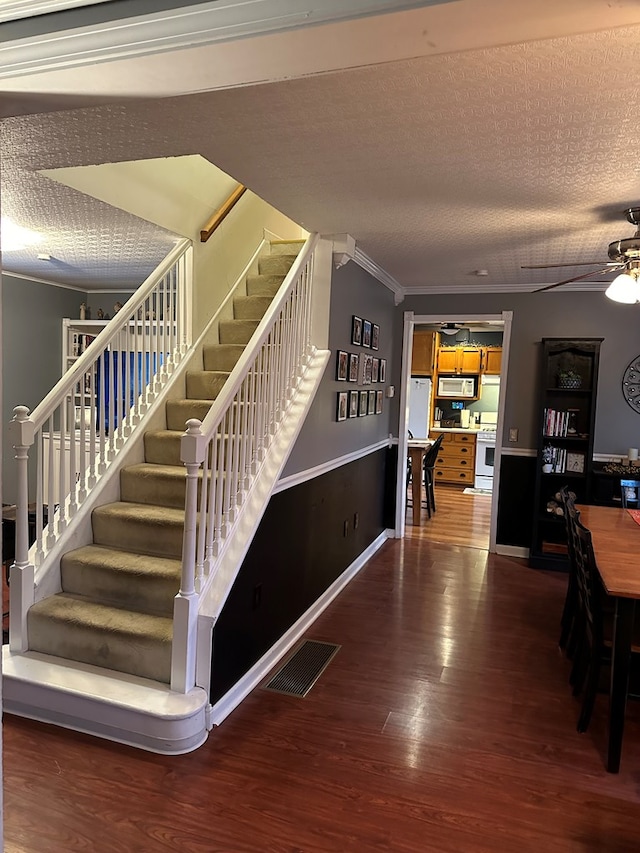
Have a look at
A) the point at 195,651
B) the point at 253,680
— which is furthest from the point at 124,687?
the point at 253,680

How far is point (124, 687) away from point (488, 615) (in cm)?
256

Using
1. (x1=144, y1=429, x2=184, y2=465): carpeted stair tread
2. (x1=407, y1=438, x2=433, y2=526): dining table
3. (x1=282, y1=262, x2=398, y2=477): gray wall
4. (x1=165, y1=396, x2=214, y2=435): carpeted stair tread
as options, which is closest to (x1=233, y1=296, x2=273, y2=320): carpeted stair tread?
(x1=282, y1=262, x2=398, y2=477): gray wall

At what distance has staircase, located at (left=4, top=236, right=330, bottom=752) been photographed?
2.57 metres

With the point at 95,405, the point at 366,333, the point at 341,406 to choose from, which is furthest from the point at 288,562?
the point at 366,333

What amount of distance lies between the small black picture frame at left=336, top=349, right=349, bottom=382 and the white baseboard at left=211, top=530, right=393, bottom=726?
153cm

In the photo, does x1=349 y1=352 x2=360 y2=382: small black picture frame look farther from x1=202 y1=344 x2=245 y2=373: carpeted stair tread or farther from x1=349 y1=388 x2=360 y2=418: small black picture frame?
x1=202 y1=344 x2=245 y2=373: carpeted stair tread

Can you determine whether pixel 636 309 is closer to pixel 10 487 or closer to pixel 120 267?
pixel 120 267

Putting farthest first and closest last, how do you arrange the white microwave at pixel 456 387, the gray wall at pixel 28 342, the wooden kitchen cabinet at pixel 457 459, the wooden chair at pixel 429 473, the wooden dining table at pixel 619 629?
the white microwave at pixel 456 387
the wooden kitchen cabinet at pixel 457 459
the wooden chair at pixel 429 473
the gray wall at pixel 28 342
the wooden dining table at pixel 619 629

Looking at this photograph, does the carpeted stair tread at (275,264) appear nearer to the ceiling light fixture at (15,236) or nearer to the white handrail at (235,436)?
the white handrail at (235,436)

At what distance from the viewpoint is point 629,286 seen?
3.06 m

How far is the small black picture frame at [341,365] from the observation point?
4152 millimetres

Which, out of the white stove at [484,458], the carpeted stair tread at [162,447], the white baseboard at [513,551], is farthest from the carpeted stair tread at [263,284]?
the white stove at [484,458]

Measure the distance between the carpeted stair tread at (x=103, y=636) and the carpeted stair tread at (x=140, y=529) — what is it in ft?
1.25

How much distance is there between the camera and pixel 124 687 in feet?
8.68
